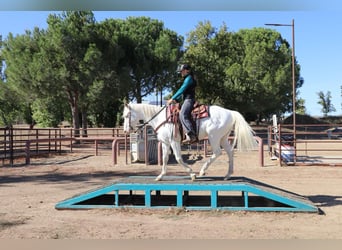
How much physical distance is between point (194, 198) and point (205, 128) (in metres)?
1.79

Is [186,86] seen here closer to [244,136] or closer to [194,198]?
[244,136]

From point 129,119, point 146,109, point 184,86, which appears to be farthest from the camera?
point 146,109

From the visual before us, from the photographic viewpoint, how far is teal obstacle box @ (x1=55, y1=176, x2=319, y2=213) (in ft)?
23.0

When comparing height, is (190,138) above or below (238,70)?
below

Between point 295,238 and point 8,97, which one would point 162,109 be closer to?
point 295,238

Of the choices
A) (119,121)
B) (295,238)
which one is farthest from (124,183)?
(119,121)

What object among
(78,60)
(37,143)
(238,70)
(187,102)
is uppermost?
(238,70)

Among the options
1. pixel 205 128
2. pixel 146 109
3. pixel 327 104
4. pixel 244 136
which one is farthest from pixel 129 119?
pixel 327 104

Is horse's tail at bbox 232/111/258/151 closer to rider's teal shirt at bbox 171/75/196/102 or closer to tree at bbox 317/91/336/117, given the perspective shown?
rider's teal shirt at bbox 171/75/196/102

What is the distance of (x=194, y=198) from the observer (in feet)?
27.9

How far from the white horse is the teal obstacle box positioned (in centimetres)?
53

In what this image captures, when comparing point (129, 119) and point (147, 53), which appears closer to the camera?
point (129, 119)

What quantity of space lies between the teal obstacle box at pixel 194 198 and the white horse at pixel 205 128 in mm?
526

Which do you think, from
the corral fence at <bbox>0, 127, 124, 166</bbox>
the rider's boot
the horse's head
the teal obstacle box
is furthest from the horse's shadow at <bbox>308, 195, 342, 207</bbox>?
the corral fence at <bbox>0, 127, 124, 166</bbox>
